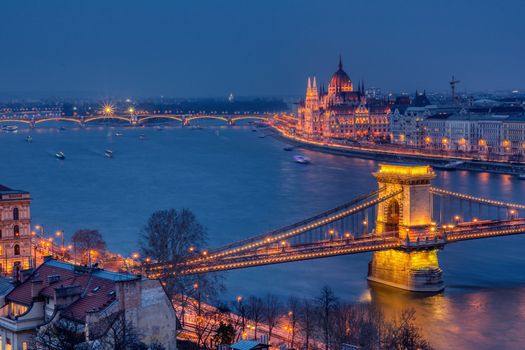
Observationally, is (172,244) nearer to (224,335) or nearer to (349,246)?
(224,335)

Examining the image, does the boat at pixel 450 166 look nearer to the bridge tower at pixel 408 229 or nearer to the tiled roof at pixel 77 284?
the bridge tower at pixel 408 229

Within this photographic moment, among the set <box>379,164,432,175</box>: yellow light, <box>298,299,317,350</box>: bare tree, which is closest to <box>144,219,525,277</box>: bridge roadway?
<box>379,164,432,175</box>: yellow light

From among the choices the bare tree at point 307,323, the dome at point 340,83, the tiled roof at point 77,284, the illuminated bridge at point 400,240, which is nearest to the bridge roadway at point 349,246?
the illuminated bridge at point 400,240

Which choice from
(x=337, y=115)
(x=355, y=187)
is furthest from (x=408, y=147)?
(x=355, y=187)

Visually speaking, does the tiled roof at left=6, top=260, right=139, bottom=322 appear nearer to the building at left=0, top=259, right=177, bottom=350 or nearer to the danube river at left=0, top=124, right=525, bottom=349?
the building at left=0, top=259, right=177, bottom=350

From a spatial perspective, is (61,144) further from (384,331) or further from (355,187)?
(384,331)
